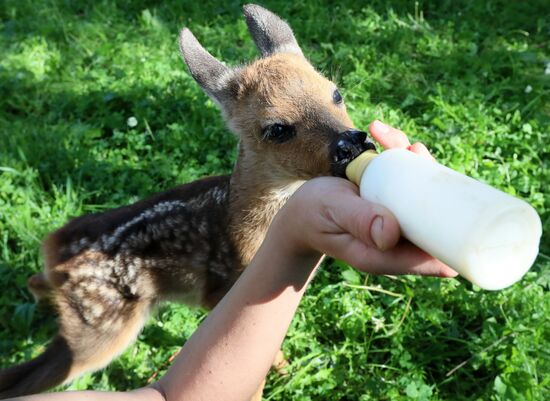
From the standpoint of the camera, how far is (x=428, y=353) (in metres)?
2.90

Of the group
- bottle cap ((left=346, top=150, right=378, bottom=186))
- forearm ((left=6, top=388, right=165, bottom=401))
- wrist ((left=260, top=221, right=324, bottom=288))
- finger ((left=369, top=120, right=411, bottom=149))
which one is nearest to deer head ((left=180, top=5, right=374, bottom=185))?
finger ((left=369, top=120, right=411, bottom=149))

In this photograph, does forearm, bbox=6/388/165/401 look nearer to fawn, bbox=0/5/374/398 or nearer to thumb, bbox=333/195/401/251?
thumb, bbox=333/195/401/251

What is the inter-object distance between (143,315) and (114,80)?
2262 millimetres

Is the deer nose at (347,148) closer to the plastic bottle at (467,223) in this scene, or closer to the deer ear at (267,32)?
the plastic bottle at (467,223)

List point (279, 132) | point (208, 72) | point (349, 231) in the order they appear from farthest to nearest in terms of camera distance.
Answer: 1. point (208, 72)
2. point (279, 132)
3. point (349, 231)

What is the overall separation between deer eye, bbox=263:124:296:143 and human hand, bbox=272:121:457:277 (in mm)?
964

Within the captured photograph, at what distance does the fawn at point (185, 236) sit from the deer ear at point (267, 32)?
0.30ft

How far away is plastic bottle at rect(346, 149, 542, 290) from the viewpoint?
1157 mm

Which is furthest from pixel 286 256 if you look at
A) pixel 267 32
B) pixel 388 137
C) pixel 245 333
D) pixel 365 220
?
pixel 267 32

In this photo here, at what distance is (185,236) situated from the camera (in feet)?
10.0

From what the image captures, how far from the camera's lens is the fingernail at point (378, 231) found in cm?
131

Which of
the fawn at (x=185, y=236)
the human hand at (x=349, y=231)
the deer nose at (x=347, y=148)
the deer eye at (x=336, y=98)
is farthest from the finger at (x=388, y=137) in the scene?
the deer eye at (x=336, y=98)

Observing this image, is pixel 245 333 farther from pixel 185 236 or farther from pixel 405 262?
pixel 185 236

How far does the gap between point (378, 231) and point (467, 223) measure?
0.68 ft
